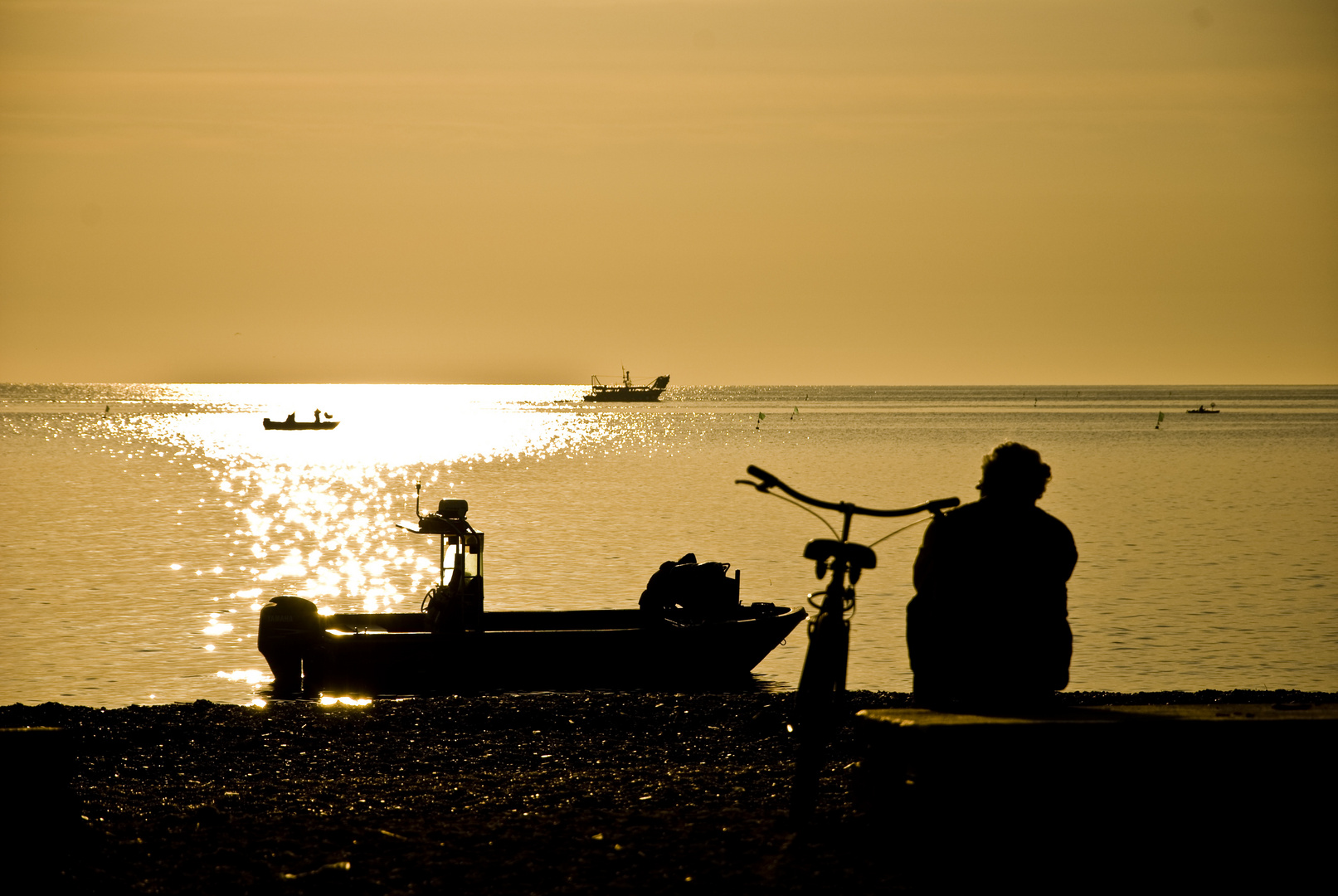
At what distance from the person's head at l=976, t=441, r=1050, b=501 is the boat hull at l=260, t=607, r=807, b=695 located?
36.7 feet

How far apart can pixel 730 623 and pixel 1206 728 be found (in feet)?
40.8

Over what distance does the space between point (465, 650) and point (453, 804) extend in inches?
347

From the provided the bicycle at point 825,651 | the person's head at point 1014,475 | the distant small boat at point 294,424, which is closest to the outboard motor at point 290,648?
the bicycle at point 825,651

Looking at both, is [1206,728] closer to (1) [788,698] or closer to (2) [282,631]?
(1) [788,698]

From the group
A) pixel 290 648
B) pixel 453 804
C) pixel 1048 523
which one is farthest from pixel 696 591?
pixel 1048 523

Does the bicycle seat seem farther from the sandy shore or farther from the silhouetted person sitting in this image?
the sandy shore

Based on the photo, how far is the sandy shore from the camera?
6113 millimetres

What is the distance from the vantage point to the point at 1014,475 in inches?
251

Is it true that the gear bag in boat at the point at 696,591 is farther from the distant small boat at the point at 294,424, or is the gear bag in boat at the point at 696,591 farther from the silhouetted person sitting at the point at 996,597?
the distant small boat at the point at 294,424

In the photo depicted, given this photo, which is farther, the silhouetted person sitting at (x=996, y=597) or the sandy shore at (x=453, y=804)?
the silhouetted person sitting at (x=996, y=597)

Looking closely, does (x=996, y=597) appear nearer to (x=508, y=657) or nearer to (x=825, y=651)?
(x=825, y=651)

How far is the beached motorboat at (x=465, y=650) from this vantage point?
16.5 meters

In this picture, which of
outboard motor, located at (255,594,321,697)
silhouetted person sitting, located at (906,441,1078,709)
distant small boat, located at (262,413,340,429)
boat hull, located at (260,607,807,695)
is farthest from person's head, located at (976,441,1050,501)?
distant small boat, located at (262,413,340,429)

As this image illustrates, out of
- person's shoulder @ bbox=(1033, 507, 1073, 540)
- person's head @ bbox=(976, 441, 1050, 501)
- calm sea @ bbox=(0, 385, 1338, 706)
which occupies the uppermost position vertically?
person's head @ bbox=(976, 441, 1050, 501)
